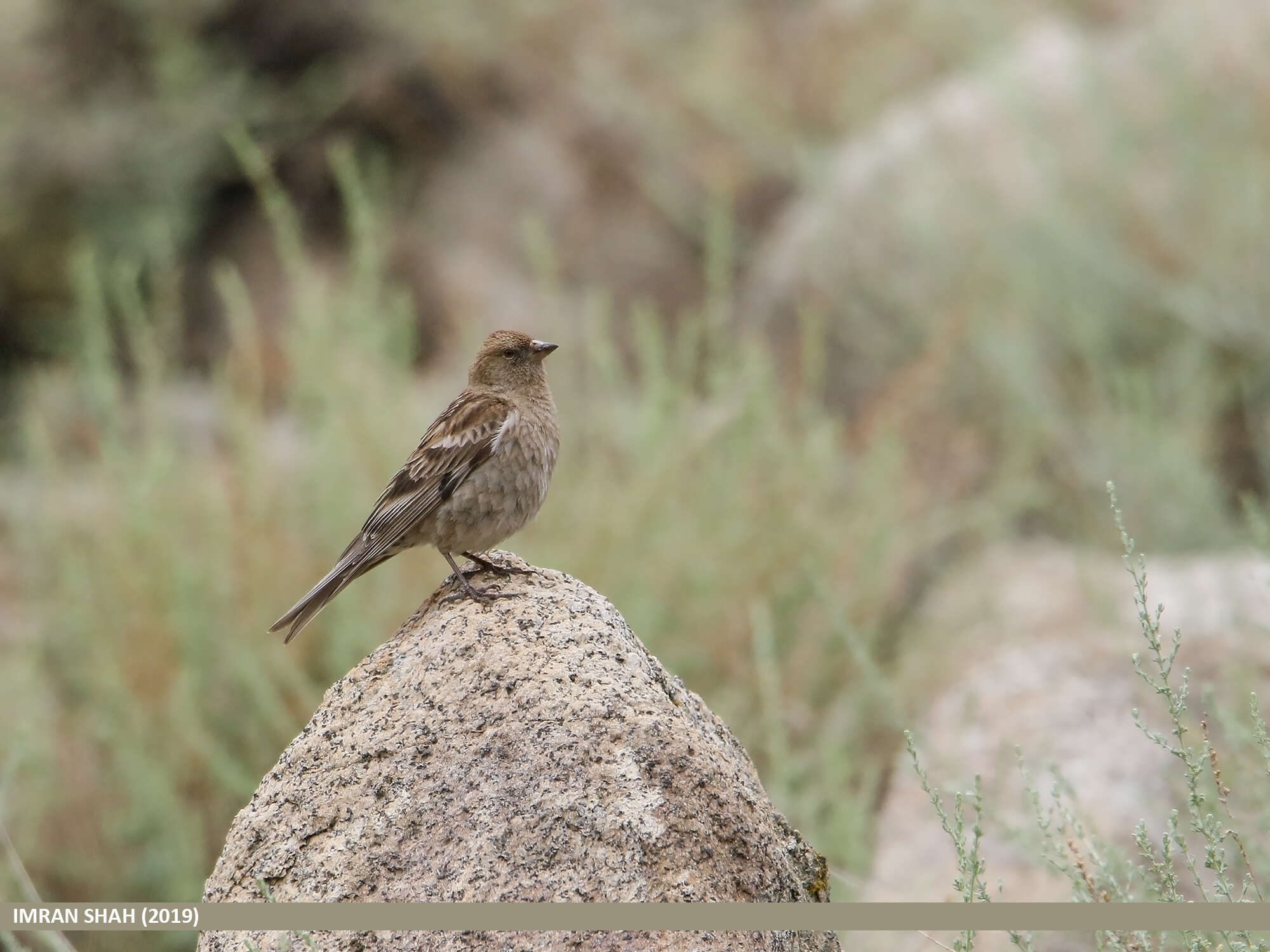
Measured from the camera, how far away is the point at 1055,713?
5465 mm

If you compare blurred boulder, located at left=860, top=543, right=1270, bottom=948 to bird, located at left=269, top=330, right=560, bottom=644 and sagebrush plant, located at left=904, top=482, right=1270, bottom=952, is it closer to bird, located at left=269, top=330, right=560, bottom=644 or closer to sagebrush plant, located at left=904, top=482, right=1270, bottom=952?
sagebrush plant, located at left=904, top=482, right=1270, bottom=952

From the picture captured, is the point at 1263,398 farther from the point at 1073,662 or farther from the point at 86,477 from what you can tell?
the point at 86,477

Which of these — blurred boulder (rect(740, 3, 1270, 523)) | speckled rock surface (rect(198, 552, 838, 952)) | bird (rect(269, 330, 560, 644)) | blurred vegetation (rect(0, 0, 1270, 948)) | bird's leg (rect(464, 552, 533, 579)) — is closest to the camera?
speckled rock surface (rect(198, 552, 838, 952))

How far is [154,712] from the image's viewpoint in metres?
6.29

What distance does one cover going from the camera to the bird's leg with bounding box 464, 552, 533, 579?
354cm

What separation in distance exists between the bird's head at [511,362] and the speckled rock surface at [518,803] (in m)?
1.18

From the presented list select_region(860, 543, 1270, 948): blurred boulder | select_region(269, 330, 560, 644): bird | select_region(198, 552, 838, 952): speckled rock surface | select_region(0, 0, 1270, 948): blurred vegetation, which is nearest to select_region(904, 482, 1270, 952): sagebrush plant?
select_region(198, 552, 838, 952): speckled rock surface

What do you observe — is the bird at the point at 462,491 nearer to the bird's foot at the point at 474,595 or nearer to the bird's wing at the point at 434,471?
the bird's wing at the point at 434,471

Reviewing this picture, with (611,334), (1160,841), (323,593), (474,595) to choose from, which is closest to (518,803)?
(474,595)

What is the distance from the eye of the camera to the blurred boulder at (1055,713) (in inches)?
189

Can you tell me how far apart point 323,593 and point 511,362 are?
2.77 feet

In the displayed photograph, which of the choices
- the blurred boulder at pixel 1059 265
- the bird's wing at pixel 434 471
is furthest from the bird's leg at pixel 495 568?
the blurred boulder at pixel 1059 265

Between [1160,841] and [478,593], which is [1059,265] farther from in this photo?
[478,593]

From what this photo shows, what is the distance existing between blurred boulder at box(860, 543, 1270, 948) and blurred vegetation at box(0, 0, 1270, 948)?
0.24 metres
